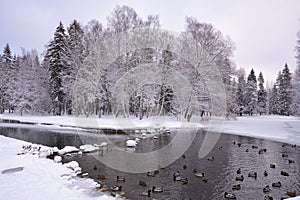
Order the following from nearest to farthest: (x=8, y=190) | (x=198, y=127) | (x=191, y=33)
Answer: (x=8, y=190), (x=198, y=127), (x=191, y=33)

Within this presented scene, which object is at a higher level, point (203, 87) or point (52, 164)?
point (203, 87)

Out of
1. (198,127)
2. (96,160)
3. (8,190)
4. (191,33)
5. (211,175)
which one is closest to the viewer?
(8,190)

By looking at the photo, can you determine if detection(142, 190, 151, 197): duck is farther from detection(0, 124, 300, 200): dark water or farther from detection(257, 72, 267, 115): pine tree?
detection(257, 72, 267, 115): pine tree

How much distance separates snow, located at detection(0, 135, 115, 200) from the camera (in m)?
7.64

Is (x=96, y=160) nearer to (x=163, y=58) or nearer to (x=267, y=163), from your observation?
(x=267, y=163)

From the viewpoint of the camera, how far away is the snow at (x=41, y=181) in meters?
7.64

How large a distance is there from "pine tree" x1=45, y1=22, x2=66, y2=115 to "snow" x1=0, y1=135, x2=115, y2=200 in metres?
28.2

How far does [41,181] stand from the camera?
29.1 ft

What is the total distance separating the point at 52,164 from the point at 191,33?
82.5ft

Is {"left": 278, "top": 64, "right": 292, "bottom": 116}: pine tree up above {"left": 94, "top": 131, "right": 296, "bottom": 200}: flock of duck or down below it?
above

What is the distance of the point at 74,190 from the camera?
823 cm

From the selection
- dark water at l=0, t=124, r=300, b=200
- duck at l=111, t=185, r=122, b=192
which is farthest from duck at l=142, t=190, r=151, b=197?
duck at l=111, t=185, r=122, b=192

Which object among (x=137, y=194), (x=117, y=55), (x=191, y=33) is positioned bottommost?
(x=137, y=194)

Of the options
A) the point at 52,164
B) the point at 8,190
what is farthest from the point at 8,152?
the point at 8,190
